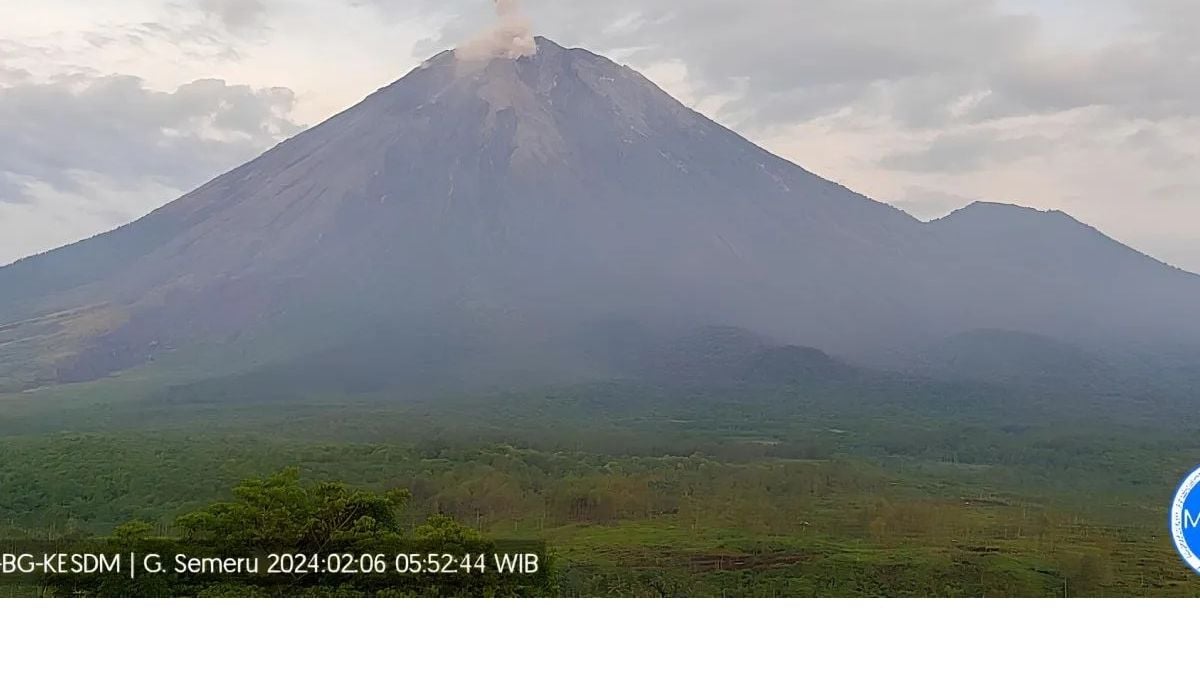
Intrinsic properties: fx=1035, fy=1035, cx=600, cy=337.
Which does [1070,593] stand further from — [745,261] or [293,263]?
[745,261]

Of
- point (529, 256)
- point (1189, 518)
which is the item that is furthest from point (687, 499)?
point (529, 256)

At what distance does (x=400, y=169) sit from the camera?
32188mm

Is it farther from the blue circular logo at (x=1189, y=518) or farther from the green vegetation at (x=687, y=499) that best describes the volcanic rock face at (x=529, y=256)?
the blue circular logo at (x=1189, y=518)

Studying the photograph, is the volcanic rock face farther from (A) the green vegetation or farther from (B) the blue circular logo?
(B) the blue circular logo

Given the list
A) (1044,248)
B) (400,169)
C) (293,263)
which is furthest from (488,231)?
(1044,248)

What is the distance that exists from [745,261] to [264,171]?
15.9 metres

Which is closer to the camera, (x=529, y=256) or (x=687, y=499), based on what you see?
(x=687, y=499)

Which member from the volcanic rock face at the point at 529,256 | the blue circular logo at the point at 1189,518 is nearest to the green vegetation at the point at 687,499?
the blue circular logo at the point at 1189,518

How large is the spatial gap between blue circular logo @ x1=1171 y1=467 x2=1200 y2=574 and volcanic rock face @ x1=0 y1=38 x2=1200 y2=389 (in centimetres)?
1166

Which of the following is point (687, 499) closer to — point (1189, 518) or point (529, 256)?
point (1189, 518)

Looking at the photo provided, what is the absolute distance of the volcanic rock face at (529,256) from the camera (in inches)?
715

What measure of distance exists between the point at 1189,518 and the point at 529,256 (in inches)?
903

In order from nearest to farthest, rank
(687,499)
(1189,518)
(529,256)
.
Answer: (1189,518) → (687,499) → (529,256)

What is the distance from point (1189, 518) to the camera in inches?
199
